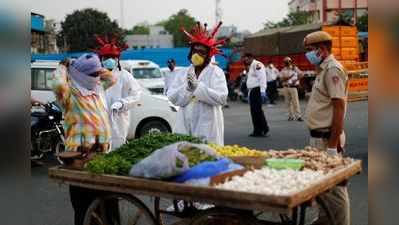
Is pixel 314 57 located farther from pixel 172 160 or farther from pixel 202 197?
pixel 202 197

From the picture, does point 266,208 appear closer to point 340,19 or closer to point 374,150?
point 374,150

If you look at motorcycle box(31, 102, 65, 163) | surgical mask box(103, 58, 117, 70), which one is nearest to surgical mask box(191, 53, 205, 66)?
surgical mask box(103, 58, 117, 70)

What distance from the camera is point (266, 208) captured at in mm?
3447

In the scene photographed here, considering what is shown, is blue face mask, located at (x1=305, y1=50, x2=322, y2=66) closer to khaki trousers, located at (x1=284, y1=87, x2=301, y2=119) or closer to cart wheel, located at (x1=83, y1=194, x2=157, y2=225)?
cart wheel, located at (x1=83, y1=194, x2=157, y2=225)

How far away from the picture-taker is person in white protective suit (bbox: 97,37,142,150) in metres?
7.04

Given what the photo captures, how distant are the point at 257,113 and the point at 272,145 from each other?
65.1 inches

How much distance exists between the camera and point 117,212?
4887 mm

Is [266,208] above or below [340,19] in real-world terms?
below

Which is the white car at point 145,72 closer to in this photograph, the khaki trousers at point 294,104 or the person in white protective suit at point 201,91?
the khaki trousers at point 294,104

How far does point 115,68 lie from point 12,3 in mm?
3915

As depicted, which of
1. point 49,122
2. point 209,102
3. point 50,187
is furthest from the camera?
point 49,122

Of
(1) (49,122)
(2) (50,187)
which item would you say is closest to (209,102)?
(2) (50,187)

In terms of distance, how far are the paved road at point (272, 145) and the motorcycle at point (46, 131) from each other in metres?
0.30

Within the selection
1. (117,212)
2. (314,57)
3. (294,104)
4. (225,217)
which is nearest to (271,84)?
(294,104)
